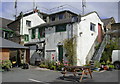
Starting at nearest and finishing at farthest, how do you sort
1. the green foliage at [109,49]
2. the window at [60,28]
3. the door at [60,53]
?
the door at [60,53]
the window at [60,28]
the green foliage at [109,49]

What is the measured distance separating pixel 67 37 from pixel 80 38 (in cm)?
156

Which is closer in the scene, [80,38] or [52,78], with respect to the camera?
[52,78]

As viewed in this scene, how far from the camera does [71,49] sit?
15234 millimetres

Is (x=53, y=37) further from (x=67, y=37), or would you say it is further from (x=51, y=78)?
(x=51, y=78)

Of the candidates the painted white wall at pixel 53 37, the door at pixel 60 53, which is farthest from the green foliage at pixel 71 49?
the door at pixel 60 53

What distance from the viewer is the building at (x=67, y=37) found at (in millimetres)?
15750

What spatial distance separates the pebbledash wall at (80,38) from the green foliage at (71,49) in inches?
15.6

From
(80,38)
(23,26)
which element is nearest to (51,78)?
(80,38)

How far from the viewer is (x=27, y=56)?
2052 centimetres

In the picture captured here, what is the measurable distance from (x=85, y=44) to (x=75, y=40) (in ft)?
6.49

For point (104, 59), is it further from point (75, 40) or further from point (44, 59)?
point (44, 59)

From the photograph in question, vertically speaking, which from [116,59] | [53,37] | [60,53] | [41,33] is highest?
[41,33]

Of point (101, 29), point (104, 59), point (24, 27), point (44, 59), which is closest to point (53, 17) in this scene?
point (24, 27)

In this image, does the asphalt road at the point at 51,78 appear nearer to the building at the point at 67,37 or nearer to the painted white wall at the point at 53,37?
the building at the point at 67,37
